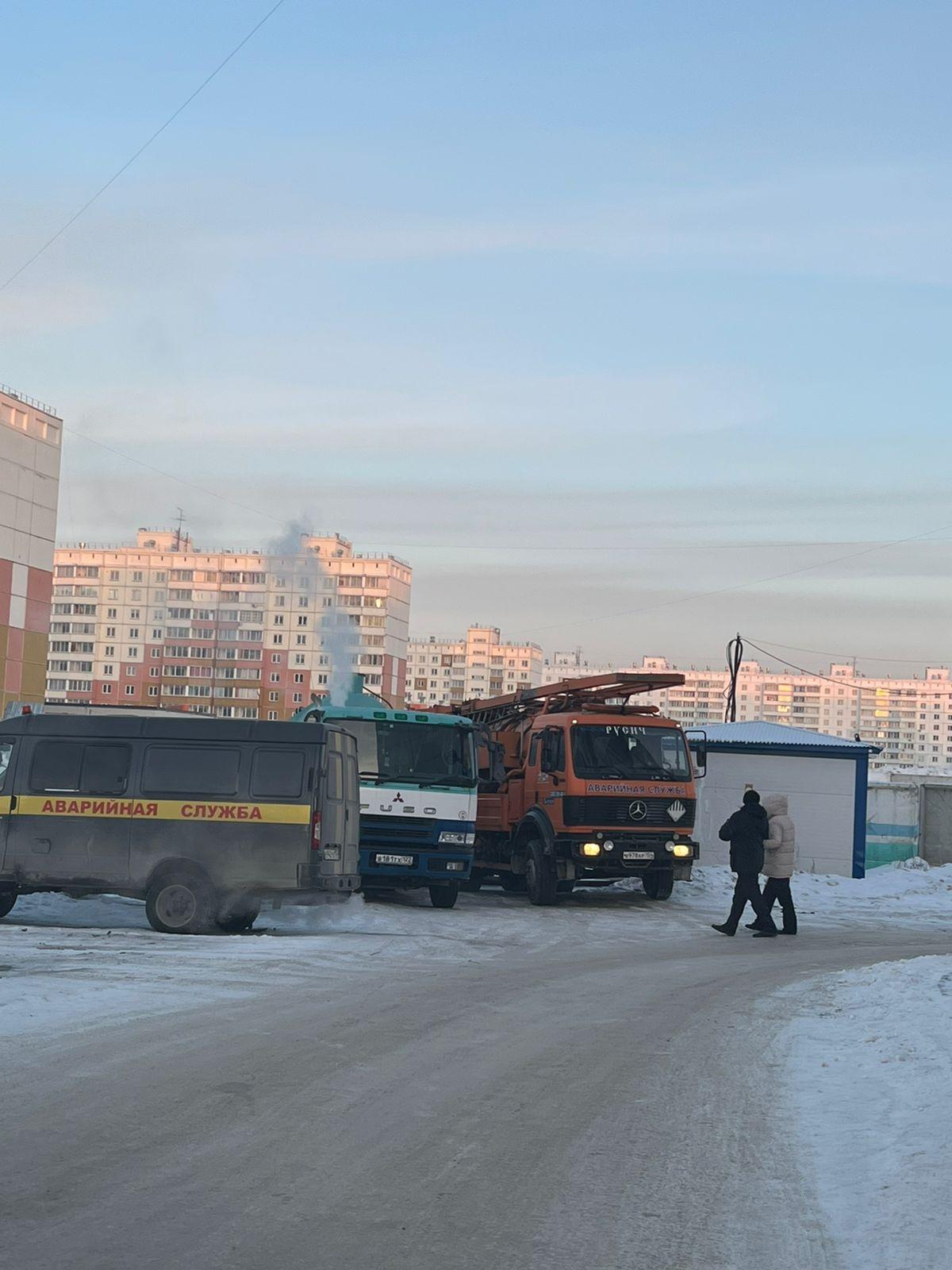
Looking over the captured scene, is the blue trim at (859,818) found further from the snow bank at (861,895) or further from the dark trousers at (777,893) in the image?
the dark trousers at (777,893)

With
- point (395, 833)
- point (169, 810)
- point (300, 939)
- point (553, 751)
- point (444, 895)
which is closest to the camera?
point (300, 939)

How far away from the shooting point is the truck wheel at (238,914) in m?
15.4

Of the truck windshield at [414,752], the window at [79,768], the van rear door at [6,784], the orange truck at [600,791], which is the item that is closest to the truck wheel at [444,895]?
the truck windshield at [414,752]

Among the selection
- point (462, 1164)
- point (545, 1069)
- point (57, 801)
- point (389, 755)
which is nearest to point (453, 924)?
point (389, 755)

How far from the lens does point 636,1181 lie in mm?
6129

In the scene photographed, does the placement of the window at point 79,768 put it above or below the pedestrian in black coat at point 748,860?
above

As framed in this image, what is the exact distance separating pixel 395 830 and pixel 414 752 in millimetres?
1159

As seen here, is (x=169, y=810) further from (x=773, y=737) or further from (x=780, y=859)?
(x=773, y=737)

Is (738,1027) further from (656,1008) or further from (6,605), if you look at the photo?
(6,605)

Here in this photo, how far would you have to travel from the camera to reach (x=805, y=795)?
30094mm

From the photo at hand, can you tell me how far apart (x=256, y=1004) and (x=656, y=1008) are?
3144 millimetres

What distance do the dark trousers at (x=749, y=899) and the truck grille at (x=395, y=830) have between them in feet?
14.0

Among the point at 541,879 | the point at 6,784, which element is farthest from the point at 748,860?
the point at 6,784

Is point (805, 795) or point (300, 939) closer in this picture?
point (300, 939)
